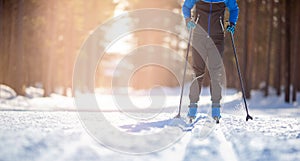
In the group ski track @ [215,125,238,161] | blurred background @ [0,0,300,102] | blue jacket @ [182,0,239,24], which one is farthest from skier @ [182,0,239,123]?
blurred background @ [0,0,300,102]

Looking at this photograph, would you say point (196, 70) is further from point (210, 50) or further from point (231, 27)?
point (231, 27)

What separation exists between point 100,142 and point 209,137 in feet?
5.32

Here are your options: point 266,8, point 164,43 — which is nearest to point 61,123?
point 266,8

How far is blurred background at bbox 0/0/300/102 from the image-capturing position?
2206cm

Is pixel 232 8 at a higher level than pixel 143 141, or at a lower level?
higher

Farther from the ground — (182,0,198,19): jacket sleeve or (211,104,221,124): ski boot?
(182,0,198,19): jacket sleeve

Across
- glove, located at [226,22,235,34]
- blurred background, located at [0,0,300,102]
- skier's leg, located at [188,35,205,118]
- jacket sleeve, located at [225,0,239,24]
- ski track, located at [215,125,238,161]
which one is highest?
blurred background, located at [0,0,300,102]

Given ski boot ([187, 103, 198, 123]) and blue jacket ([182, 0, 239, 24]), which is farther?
blue jacket ([182, 0, 239, 24])

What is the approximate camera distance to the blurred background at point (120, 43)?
22062 mm

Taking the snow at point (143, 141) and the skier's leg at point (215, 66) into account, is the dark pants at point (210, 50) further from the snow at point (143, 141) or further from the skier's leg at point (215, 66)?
the snow at point (143, 141)

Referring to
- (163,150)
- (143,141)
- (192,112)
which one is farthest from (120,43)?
(163,150)

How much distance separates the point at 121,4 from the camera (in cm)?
3491

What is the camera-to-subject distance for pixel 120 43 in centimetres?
4259

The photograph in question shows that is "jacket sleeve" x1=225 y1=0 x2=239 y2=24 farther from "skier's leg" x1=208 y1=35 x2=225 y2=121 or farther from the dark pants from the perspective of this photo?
"skier's leg" x1=208 y1=35 x2=225 y2=121
